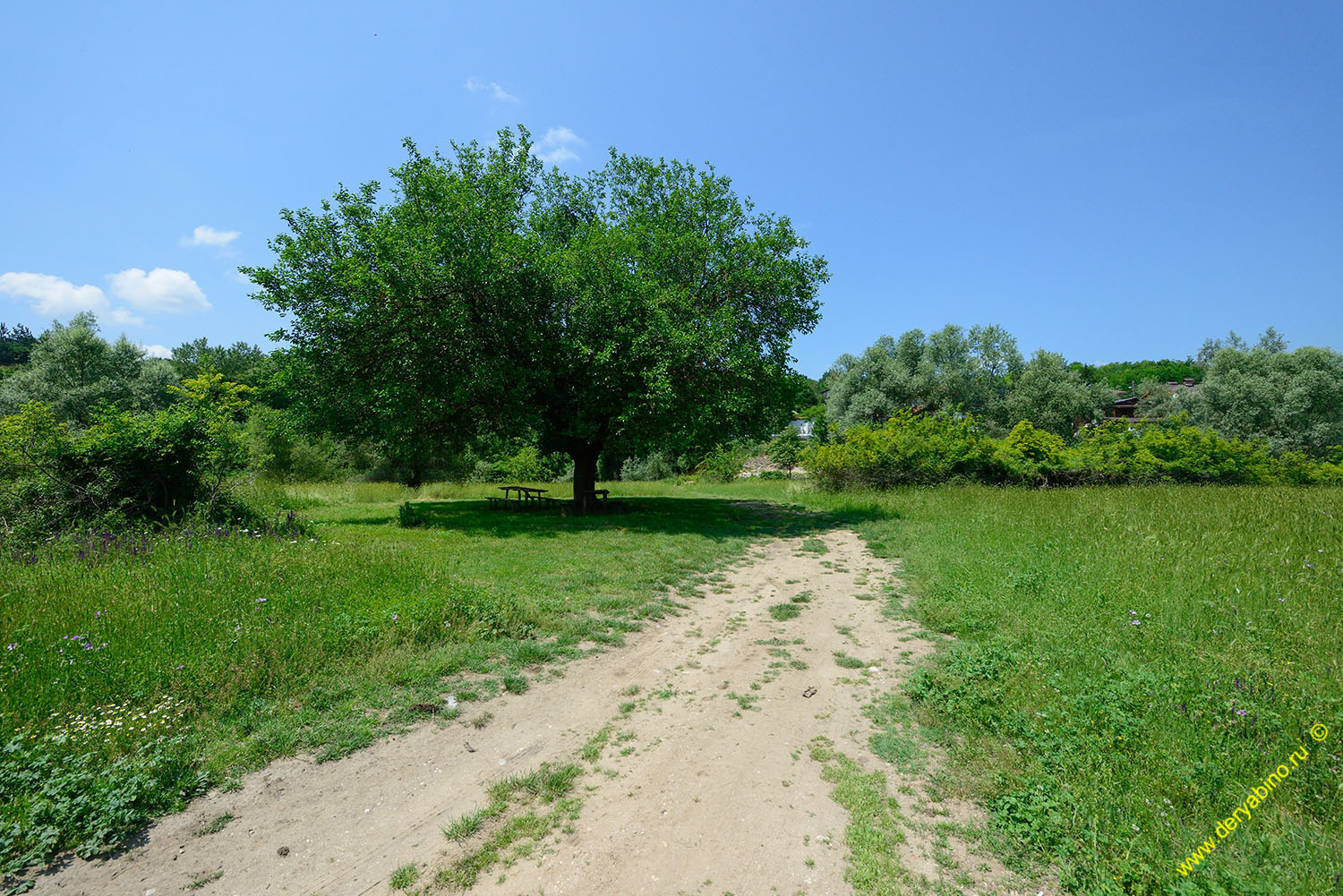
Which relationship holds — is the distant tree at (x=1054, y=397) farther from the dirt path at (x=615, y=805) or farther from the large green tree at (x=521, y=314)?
the dirt path at (x=615, y=805)

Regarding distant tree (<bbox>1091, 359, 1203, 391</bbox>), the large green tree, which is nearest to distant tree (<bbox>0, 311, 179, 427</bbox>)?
the large green tree

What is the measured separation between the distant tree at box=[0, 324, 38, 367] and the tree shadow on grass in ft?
275

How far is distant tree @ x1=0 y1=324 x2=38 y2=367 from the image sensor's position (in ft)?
238

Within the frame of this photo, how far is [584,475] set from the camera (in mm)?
19234

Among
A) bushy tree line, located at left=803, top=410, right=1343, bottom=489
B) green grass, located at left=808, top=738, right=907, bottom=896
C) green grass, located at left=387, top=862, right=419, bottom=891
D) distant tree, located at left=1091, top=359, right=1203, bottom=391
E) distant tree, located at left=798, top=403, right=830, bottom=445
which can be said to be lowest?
green grass, located at left=387, top=862, right=419, bottom=891

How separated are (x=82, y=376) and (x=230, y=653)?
47596 mm

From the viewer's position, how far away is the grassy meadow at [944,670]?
3246 mm

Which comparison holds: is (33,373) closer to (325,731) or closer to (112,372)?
(112,372)

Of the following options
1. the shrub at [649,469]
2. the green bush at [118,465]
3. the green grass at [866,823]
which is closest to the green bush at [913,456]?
the shrub at [649,469]

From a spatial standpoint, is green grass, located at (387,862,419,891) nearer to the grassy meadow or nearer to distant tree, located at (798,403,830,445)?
the grassy meadow

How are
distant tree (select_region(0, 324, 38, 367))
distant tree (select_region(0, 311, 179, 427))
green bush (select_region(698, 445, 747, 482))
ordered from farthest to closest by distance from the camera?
distant tree (select_region(0, 324, 38, 367)) < green bush (select_region(698, 445, 747, 482)) < distant tree (select_region(0, 311, 179, 427))

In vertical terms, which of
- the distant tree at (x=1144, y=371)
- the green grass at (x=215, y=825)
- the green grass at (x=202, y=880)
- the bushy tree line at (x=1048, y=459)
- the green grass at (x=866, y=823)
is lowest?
the green grass at (x=202, y=880)

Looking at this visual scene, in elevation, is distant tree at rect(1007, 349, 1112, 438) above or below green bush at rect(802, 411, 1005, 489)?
above

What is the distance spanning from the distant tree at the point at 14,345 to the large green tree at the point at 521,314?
81370 mm
